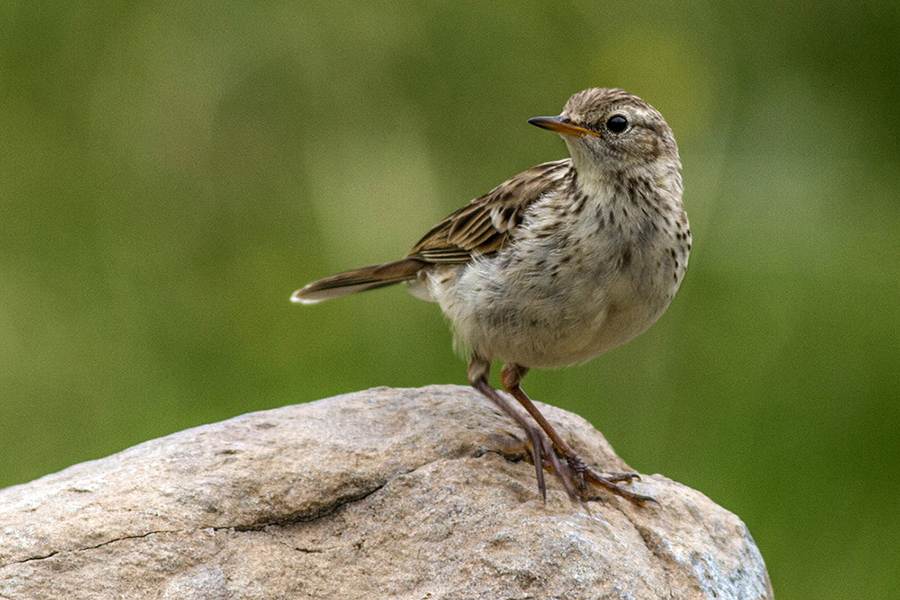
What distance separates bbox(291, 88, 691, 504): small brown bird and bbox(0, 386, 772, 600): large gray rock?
0.89ft

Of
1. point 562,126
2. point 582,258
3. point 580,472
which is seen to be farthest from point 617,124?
point 580,472

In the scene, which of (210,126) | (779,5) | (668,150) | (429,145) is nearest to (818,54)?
(779,5)

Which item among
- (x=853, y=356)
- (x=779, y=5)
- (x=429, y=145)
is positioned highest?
(x=779, y=5)

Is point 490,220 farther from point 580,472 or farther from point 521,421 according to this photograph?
point 580,472

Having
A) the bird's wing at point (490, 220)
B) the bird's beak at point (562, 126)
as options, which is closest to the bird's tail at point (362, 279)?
the bird's wing at point (490, 220)

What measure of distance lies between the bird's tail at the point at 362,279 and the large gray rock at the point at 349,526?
3.15 ft

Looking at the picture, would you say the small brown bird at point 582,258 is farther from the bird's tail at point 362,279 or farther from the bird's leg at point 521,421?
the bird's tail at point 362,279

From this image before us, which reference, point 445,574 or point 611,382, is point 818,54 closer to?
point 611,382

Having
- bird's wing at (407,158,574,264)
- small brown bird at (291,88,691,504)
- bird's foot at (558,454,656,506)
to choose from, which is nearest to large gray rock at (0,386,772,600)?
bird's foot at (558,454,656,506)

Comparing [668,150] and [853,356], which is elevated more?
[668,150]

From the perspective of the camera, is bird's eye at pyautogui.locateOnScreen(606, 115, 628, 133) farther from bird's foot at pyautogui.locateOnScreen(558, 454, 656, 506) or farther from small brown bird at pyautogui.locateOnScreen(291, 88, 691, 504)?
bird's foot at pyautogui.locateOnScreen(558, 454, 656, 506)

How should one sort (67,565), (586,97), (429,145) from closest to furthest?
(67,565) → (586,97) → (429,145)

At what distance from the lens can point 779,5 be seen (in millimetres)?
7914

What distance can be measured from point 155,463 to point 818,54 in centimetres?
521
